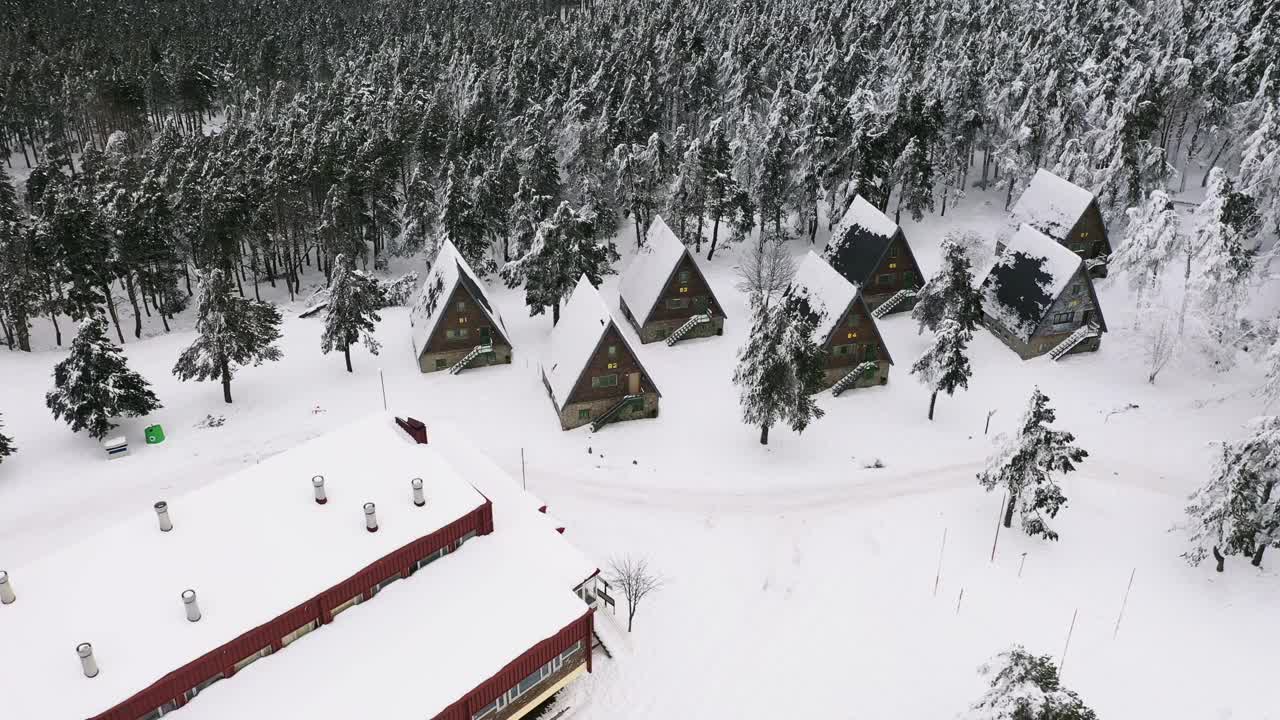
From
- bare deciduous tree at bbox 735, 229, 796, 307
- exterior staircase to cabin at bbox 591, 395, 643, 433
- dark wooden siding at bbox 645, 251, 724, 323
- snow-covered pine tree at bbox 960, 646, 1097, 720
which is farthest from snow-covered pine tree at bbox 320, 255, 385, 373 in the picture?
snow-covered pine tree at bbox 960, 646, 1097, 720

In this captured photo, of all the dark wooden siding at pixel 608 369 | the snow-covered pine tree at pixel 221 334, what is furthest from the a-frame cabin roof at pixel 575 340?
the snow-covered pine tree at pixel 221 334

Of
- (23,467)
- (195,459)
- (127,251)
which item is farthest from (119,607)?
(127,251)

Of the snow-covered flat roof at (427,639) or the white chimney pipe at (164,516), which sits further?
the white chimney pipe at (164,516)

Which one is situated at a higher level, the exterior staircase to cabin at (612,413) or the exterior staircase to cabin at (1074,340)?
the exterior staircase to cabin at (1074,340)

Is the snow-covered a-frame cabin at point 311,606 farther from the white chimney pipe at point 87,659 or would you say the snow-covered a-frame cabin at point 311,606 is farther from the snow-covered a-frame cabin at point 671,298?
the snow-covered a-frame cabin at point 671,298

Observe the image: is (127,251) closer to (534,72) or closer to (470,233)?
(470,233)

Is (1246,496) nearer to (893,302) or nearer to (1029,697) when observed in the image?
(1029,697)
